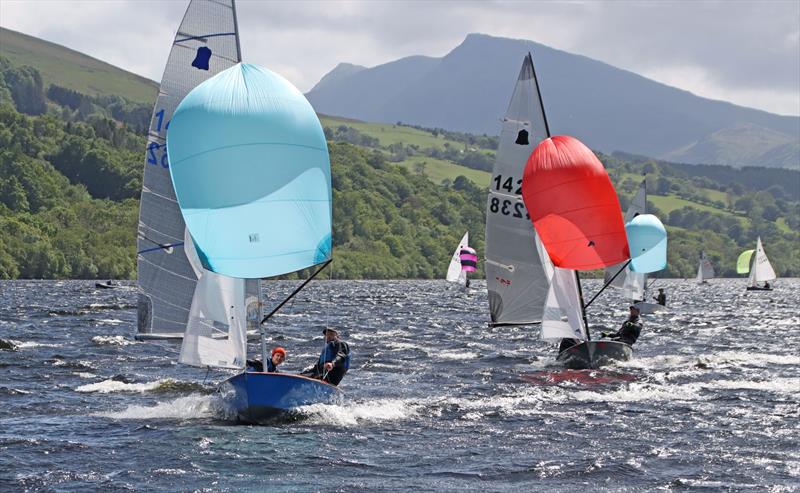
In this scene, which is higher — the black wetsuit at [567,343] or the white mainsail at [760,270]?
the white mainsail at [760,270]

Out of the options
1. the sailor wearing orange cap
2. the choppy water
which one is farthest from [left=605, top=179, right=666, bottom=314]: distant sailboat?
the sailor wearing orange cap

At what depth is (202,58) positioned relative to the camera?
1081 inches

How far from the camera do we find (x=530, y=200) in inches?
1405

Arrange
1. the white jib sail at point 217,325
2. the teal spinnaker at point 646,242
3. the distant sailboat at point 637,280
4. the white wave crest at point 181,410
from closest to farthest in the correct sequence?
1. the white jib sail at point 217,325
2. the white wave crest at point 181,410
3. the teal spinnaker at point 646,242
4. the distant sailboat at point 637,280

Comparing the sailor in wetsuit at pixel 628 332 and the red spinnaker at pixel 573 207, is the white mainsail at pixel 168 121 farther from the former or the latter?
the sailor in wetsuit at pixel 628 332

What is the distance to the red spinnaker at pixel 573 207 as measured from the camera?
3519 cm

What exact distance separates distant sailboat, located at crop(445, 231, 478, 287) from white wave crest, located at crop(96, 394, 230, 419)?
91.6 m

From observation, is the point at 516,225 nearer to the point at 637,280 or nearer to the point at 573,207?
the point at 573,207

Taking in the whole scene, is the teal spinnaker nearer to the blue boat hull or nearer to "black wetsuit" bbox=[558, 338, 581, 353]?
"black wetsuit" bbox=[558, 338, 581, 353]

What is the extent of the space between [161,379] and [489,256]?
476 inches

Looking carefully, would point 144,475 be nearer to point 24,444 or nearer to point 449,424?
point 24,444

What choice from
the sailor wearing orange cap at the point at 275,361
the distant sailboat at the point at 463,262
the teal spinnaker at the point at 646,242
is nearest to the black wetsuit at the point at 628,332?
the sailor wearing orange cap at the point at 275,361

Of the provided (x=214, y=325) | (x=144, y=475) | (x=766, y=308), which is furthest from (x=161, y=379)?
(x=766, y=308)

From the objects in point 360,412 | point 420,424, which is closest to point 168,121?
point 360,412
